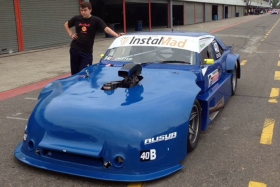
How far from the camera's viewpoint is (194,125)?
4.11 meters

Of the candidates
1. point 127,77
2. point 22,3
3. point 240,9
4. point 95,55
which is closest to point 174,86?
point 127,77

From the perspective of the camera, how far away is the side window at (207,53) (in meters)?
5.09

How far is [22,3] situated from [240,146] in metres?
13.8

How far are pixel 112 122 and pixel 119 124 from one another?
0.07m

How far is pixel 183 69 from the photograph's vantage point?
15.5 feet

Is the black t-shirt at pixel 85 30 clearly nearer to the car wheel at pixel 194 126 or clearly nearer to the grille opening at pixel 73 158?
the car wheel at pixel 194 126

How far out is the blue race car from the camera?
314 centimetres

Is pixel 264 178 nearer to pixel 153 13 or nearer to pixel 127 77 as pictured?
pixel 127 77

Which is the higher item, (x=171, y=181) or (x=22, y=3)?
(x=22, y=3)

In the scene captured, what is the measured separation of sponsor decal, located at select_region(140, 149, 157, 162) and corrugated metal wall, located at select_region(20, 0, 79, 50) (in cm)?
1384

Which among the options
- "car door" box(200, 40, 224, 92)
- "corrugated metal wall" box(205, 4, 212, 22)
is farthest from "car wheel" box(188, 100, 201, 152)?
"corrugated metal wall" box(205, 4, 212, 22)

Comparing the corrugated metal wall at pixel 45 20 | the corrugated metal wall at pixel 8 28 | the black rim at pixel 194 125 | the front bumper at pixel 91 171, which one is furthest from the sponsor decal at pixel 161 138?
the corrugated metal wall at pixel 45 20

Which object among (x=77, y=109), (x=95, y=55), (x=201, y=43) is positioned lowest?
(x=95, y=55)

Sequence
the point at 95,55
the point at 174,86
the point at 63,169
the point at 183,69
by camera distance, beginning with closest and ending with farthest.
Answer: the point at 63,169 < the point at 174,86 < the point at 183,69 < the point at 95,55
